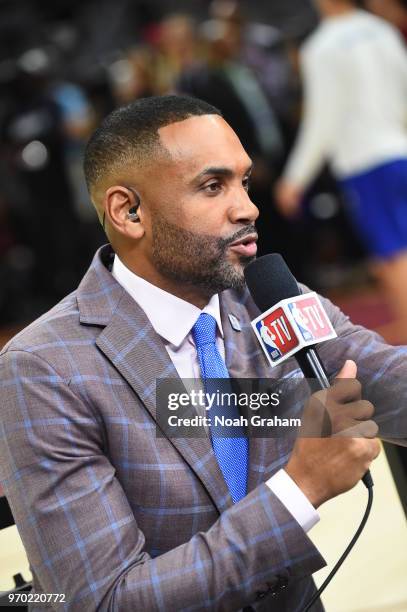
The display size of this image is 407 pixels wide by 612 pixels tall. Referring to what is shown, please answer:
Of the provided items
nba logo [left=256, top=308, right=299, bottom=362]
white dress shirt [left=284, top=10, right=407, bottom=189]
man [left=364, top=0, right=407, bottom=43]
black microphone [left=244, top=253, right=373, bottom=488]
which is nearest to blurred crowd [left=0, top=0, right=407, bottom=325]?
man [left=364, top=0, right=407, bottom=43]

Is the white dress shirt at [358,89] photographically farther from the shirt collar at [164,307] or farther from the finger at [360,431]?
the finger at [360,431]

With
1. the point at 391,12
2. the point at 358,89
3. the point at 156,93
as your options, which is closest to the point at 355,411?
the point at 358,89

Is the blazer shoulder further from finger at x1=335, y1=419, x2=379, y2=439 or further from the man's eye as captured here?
finger at x1=335, y1=419, x2=379, y2=439

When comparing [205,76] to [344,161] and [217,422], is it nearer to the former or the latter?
[344,161]

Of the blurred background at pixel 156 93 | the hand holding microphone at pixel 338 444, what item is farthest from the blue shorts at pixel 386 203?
the hand holding microphone at pixel 338 444

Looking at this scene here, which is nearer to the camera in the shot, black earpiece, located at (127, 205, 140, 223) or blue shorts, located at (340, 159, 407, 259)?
black earpiece, located at (127, 205, 140, 223)

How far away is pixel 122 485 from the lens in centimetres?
147

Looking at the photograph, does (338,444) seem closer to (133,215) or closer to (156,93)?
(133,215)

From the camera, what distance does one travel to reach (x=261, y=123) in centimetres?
561

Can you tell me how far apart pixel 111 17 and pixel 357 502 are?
8505mm

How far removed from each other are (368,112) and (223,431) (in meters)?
2.94

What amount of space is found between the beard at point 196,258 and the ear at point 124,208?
30 millimetres

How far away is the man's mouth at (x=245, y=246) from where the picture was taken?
1598 mm

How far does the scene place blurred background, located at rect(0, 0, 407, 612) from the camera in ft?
18.2
